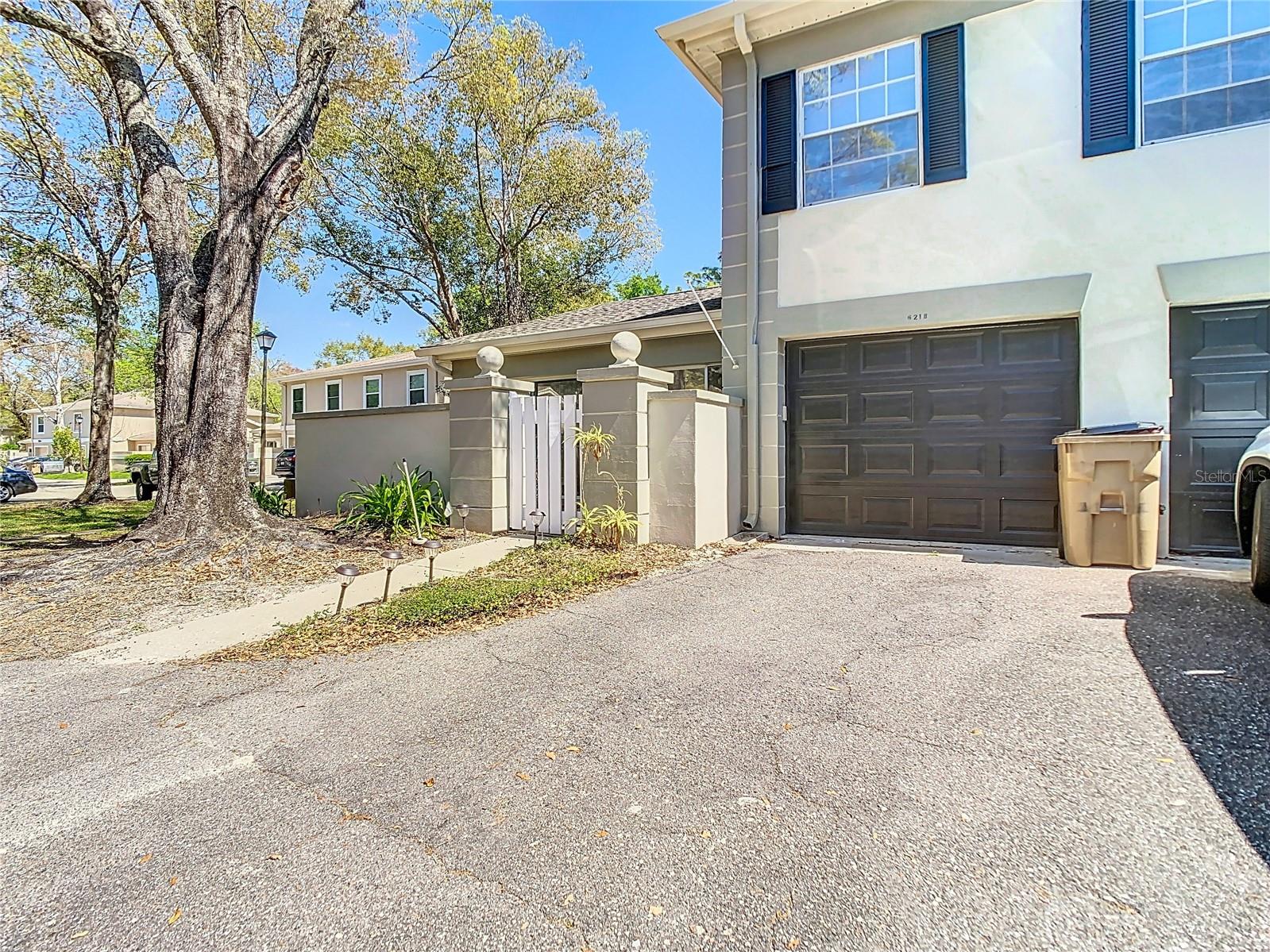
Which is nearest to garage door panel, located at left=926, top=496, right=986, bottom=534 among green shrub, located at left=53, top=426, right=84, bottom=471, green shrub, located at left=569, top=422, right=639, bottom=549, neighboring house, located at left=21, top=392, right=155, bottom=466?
green shrub, located at left=569, top=422, right=639, bottom=549

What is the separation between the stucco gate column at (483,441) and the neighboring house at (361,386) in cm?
1331

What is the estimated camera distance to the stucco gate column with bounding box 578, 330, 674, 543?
683cm

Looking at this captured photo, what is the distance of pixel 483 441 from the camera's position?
7766 mm

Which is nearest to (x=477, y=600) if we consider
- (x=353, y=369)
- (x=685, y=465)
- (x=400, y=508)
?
(x=685, y=465)

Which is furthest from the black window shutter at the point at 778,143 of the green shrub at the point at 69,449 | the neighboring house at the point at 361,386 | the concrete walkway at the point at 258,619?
the green shrub at the point at 69,449

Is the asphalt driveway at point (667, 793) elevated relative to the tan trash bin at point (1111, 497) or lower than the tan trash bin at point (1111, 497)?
lower

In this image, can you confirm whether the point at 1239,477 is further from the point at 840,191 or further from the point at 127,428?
the point at 127,428

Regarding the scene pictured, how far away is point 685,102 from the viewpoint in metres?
12.1

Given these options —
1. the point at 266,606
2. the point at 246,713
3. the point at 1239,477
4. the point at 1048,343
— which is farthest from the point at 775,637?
the point at 1048,343

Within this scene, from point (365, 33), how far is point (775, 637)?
10564 millimetres

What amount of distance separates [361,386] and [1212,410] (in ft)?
83.0

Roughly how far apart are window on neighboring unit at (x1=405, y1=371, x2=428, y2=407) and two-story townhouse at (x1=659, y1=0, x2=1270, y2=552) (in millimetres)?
17104

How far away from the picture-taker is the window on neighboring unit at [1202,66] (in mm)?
5672

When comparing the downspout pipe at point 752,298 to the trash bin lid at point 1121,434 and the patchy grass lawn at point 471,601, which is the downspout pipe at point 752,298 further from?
the trash bin lid at point 1121,434
